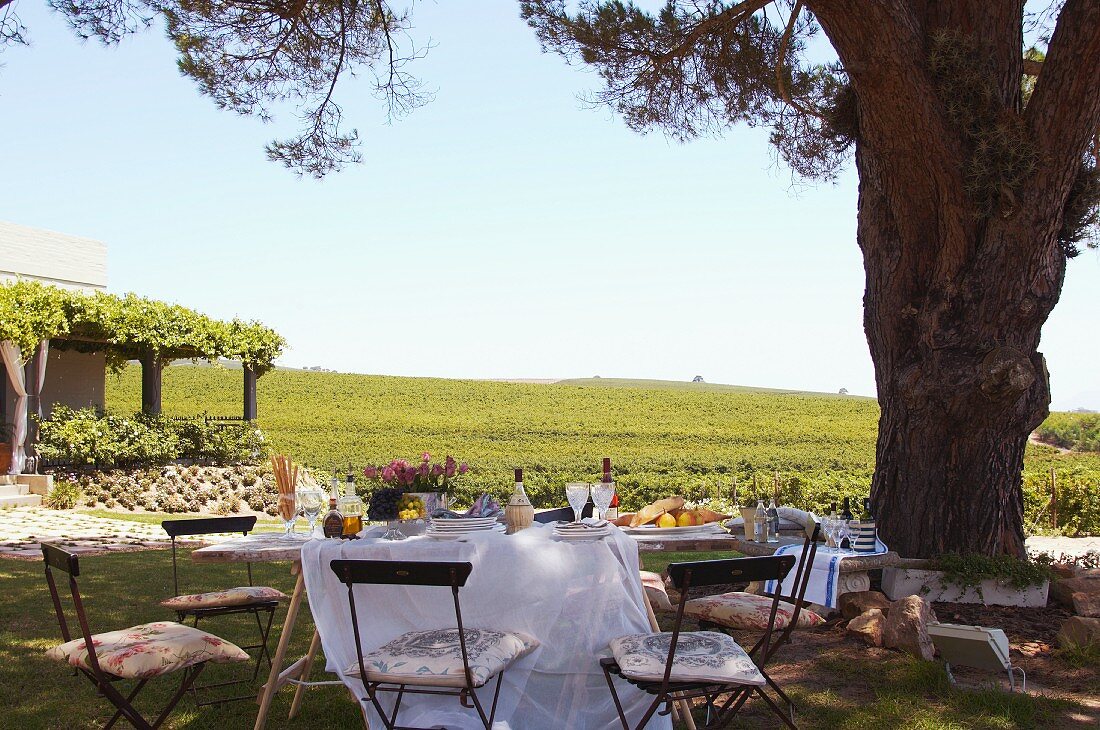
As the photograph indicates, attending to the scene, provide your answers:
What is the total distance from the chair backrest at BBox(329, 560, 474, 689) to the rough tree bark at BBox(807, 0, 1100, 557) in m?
3.58

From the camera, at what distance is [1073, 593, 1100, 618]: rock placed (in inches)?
198

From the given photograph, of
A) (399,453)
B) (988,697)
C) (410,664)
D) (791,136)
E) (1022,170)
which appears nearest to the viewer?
(410,664)

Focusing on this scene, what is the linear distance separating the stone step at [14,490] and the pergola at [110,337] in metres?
0.32

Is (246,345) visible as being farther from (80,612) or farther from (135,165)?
(80,612)

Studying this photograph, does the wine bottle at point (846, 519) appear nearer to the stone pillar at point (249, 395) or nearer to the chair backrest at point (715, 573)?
the chair backrest at point (715, 573)

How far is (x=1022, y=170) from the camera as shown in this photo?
16.8ft

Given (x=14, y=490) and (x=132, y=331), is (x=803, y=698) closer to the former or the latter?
(x=14, y=490)

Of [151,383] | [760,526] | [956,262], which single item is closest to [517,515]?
[760,526]

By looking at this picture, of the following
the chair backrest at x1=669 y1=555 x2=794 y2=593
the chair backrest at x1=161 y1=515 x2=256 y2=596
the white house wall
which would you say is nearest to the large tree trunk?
the chair backrest at x1=669 y1=555 x2=794 y2=593

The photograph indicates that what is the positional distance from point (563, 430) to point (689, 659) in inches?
931

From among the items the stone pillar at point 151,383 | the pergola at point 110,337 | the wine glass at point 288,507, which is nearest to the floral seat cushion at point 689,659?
the wine glass at point 288,507

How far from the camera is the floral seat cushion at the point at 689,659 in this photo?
282 cm

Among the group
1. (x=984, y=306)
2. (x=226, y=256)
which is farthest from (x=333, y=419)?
(x=984, y=306)

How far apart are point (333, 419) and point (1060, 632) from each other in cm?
2276
